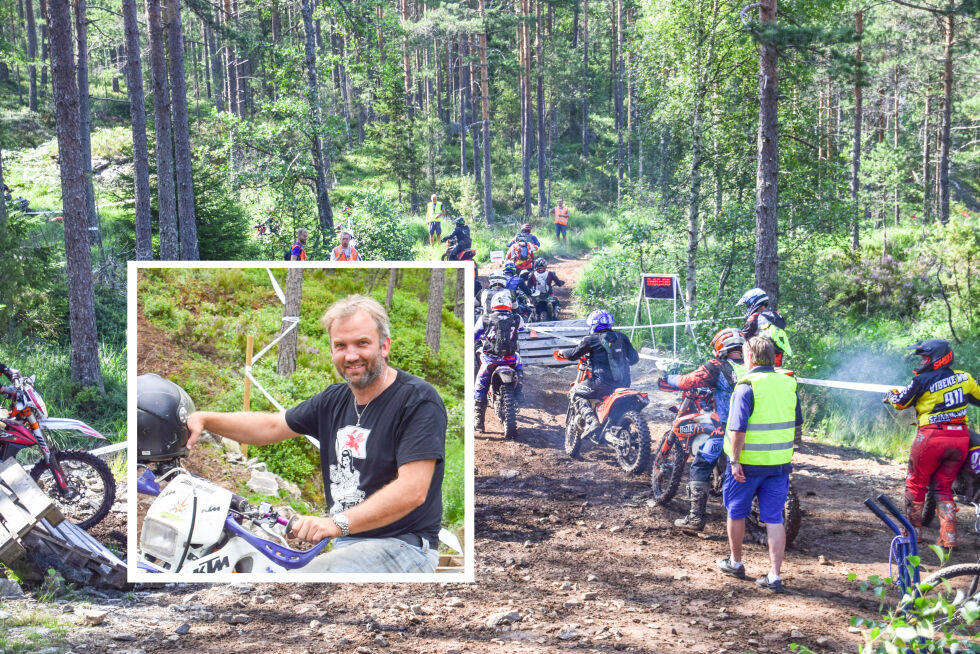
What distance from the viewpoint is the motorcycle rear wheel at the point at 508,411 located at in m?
9.78

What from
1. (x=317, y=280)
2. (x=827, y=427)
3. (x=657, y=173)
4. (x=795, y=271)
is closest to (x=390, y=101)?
(x=657, y=173)

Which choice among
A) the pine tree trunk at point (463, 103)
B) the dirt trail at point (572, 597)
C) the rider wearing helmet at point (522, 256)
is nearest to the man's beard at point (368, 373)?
the dirt trail at point (572, 597)

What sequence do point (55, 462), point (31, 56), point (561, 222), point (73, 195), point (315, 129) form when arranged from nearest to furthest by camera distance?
1. point (55, 462)
2. point (73, 195)
3. point (315, 129)
4. point (561, 222)
5. point (31, 56)

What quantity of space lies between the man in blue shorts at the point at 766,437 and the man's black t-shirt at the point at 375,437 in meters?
3.52

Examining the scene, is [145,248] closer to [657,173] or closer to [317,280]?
[657,173]

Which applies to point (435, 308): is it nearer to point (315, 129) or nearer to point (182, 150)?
point (182, 150)

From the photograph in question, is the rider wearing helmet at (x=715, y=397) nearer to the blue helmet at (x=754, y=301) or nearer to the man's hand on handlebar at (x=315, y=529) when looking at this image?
the blue helmet at (x=754, y=301)

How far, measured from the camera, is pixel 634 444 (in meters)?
8.66

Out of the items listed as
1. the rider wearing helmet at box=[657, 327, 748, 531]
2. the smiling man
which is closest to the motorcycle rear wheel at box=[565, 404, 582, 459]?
the rider wearing helmet at box=[657, 327, 748, 531]

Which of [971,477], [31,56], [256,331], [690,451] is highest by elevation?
[31,56]

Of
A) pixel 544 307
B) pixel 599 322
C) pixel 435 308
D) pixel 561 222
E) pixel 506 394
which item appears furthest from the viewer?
pixel 561 222

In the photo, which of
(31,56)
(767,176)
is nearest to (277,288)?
(767,176)

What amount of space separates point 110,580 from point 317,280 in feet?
13.9

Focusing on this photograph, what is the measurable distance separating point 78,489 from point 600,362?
539 centimetres
